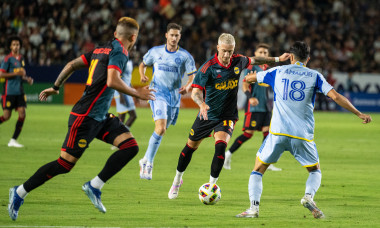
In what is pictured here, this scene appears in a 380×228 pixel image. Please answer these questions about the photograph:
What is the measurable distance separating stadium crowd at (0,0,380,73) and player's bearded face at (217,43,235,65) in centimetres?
2206

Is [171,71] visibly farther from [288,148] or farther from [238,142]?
[288,148]

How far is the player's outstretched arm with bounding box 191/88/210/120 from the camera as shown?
9.49 metres

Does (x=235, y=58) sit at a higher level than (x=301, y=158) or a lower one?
higher

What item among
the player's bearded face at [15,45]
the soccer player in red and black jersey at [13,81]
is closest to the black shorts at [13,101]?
the soccer player in red and black jersey at [13,81]

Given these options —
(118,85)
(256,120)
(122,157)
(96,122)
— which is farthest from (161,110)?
(118,85)

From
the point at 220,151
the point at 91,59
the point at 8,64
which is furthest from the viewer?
the point at 8,64

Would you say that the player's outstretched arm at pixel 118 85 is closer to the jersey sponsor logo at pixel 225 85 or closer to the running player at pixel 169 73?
the jersey sponsor logo at pixel 225 85

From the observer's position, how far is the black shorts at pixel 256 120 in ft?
47.8

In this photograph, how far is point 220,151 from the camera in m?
9.82

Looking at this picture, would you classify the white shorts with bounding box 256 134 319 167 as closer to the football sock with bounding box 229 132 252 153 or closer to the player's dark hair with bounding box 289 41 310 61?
the player's dark hair with bounding box 289 41 310 61

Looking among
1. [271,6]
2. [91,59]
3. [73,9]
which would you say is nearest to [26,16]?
[73,9]

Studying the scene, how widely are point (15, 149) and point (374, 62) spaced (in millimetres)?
23907

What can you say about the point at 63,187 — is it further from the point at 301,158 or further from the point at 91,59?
the point at 301,158

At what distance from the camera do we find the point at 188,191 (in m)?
10.7
